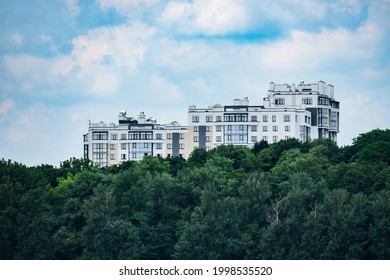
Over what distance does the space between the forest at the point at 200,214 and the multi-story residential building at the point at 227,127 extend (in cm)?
1399

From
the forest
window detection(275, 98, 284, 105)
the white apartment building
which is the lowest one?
the forest

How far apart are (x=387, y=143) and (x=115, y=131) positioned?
13477mm

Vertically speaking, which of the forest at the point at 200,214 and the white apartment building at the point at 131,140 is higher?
the white apartment building at the point at 131,140

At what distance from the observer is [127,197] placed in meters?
20.4

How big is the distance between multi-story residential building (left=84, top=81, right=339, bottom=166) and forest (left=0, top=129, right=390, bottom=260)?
1399cm

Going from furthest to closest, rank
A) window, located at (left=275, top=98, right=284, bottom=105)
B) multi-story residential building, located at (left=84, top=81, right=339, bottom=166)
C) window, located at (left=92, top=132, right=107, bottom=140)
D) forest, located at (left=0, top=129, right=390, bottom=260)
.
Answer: window, located at (left=275, top=98, right=284, bottom=105), multi-story residential building, located at (left=84, top=81, right=339, bottom=166), window, located at (left=92, top=132, right=107, bottom=140), forest, located at (left=0, top=129, right=390, bottom=260)

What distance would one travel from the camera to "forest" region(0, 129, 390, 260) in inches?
720

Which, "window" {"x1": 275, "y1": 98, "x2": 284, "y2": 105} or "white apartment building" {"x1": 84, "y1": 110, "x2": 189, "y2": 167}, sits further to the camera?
"window" {"x1": 275, "y1": 98, "x2": 284, "y2": 105}

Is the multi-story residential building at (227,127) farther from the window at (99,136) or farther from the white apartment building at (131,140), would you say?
the window at (99,136)

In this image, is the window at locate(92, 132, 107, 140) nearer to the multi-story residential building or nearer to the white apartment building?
the white apartment building

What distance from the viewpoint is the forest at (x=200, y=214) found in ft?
60.0

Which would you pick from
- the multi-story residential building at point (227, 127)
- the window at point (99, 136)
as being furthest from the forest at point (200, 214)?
the multi-story residential building at point (227, 127)

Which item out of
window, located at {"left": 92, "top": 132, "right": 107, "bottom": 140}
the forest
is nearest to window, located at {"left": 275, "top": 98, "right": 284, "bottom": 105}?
window, located at {"left": 92, "top": 132, "right": 107, "bottom": 140}
